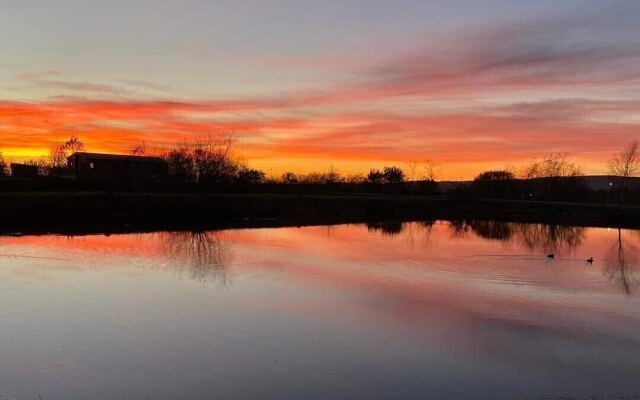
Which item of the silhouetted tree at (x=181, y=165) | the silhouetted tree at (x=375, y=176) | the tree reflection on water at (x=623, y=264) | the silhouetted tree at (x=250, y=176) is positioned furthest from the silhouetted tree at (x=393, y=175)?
the tree reflection on water at (x=623, y=264)

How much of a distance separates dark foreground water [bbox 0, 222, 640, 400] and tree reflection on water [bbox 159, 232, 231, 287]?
0.11 metres

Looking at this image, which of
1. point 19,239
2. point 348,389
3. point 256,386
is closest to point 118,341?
point 256,386

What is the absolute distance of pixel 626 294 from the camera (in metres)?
14.5

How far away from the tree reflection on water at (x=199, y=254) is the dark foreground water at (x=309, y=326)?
11cm

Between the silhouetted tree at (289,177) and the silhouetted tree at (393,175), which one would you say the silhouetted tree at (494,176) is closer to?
the silhouetted tree at (393,175)

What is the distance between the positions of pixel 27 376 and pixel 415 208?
170 ft

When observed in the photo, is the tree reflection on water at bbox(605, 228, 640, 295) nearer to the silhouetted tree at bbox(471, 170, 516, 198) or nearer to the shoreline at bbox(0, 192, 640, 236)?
the shoreline at bbox(0, 192, 640, 236)

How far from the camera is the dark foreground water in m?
7.42

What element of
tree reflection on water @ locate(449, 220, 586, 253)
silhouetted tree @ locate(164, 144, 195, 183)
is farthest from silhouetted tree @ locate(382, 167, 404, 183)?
tree reflection on water @ locate(449, 220, 586, 253)

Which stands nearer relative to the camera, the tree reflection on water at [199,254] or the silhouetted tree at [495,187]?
the tree reflection on water at [199,254]

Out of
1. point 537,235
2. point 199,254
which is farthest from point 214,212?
point 537,235

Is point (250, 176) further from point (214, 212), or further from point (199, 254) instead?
point (199, 254)

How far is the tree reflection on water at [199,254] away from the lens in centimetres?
1586

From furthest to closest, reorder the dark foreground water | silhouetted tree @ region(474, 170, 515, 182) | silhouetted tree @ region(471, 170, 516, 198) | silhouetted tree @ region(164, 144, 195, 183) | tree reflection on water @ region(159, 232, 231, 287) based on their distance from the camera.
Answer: silhouetted tree @ region(474, 170, 515, 182), silhouetted tree @ region(471, 170, 516, 198), silhouetted tree @ region(164, 144, 195, 183), tree reflection on water @ region(159, 232, 231, 287), the dark foreground water
